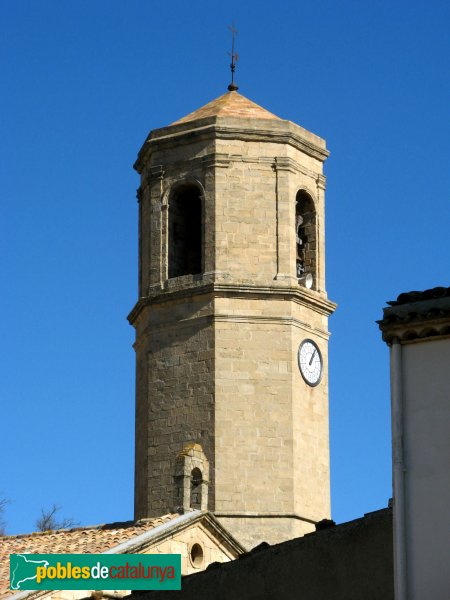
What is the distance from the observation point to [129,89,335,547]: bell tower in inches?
1260

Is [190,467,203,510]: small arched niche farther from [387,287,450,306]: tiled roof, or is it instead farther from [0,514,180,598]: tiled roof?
[387,287,450,306]: tiled roof

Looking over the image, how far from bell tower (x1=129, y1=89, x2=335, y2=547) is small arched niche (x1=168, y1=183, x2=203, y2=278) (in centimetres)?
3

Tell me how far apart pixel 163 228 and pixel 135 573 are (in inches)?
373

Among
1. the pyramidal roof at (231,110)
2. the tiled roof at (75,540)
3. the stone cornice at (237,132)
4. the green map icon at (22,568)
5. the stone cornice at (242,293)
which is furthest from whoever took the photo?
the pyramidal roof at (231,110)

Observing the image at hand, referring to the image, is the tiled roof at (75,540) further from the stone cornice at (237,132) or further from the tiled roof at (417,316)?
the tiled roof at (417,316)

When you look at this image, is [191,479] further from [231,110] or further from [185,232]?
[231,110]

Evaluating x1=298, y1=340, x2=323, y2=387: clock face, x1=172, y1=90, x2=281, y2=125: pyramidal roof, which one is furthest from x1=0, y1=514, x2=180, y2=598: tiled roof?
x1=172, y1=90, x2=281, y2=125: pyramidal roof

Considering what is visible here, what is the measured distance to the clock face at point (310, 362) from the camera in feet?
109

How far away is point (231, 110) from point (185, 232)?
242 cm

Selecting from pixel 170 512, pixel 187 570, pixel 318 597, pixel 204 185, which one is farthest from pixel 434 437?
pixel 204 185

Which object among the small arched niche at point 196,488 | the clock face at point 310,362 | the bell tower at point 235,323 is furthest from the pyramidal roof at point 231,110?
the small arched niche at point 196,488

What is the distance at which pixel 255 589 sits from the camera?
19.2 meters

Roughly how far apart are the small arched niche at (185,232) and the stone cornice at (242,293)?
628 millimetres

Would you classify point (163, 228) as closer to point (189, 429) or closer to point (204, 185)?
point (204, 185)
